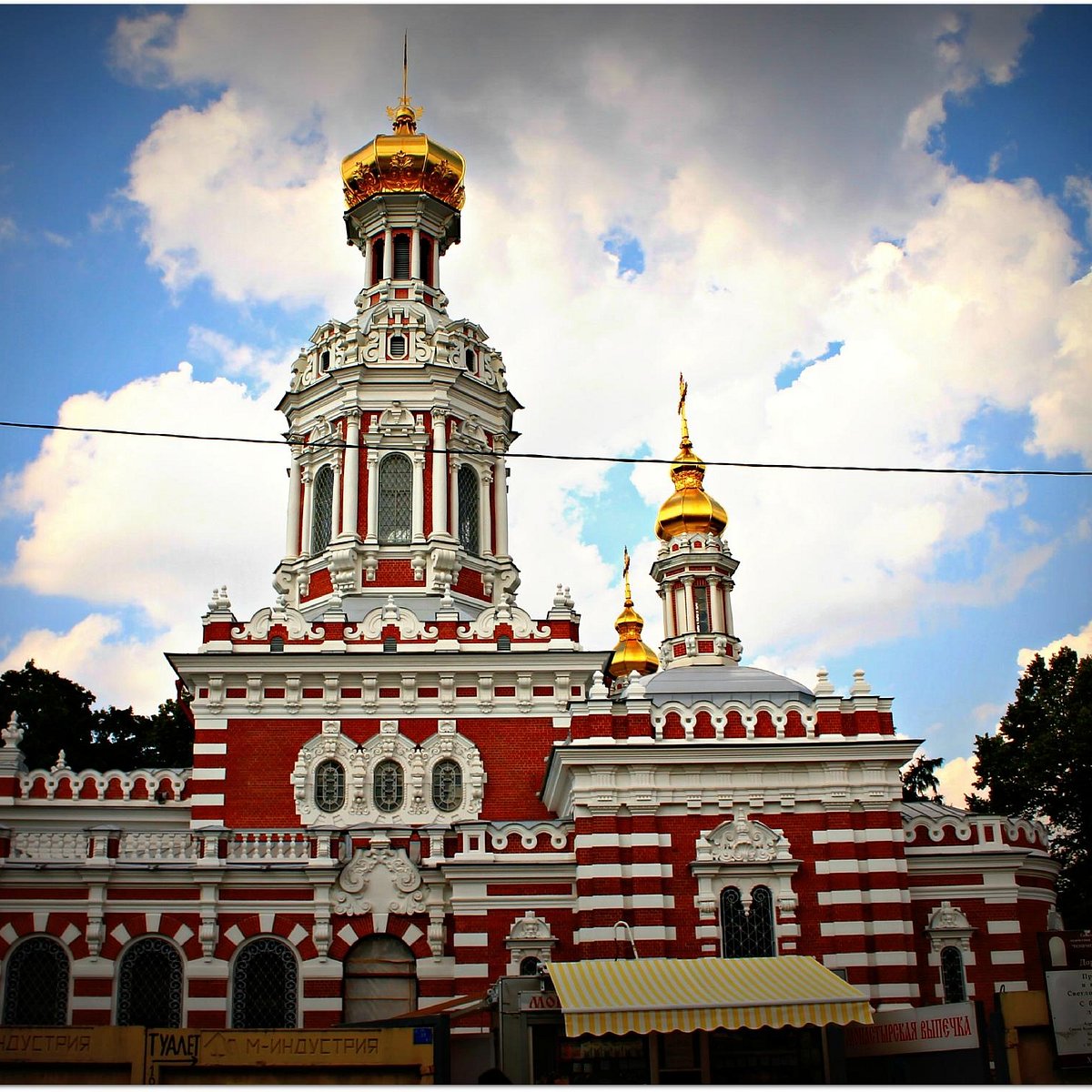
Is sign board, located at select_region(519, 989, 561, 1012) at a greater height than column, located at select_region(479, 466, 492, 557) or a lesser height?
lesser

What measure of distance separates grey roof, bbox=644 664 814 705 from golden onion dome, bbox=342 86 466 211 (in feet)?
50.9

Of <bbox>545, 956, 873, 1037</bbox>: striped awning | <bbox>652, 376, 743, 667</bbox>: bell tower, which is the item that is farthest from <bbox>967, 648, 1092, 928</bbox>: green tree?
<bbox>545, 956, 873, 1037</bbox>: striped awning

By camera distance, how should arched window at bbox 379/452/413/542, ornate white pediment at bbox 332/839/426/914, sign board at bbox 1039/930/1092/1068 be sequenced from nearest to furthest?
1. sign board at bbox 1039/930/1092/1068
2. ornate white pediment at bbox 332/839/426/914
3. arched window at bbox 379/452/413/542

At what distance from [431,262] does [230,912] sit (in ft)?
63.7

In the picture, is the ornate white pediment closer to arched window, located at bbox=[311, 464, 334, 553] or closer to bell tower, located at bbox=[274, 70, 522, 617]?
bell tower, located at bbox=[274, 70, 522, 617]

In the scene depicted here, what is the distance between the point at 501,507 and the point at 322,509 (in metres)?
4.58

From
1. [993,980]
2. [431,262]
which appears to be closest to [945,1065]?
[993,980]

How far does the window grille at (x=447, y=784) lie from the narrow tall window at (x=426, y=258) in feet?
48.1

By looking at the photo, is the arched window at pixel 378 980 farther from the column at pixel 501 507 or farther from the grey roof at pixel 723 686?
the column at pixel 501 507

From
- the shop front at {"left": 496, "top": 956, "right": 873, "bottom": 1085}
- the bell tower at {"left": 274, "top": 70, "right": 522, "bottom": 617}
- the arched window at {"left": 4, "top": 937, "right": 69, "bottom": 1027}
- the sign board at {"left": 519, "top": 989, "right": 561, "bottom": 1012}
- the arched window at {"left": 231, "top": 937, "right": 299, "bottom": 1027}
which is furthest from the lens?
the bell tower at {"left": 274, "top": 70, "right": 522, "bottom": 617}

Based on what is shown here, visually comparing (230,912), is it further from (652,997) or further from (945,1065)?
(945,1065)

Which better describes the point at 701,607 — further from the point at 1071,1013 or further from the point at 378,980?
the point at 1071,1013

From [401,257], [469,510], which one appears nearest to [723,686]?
[469,510]

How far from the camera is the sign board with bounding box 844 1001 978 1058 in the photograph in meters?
18.4
